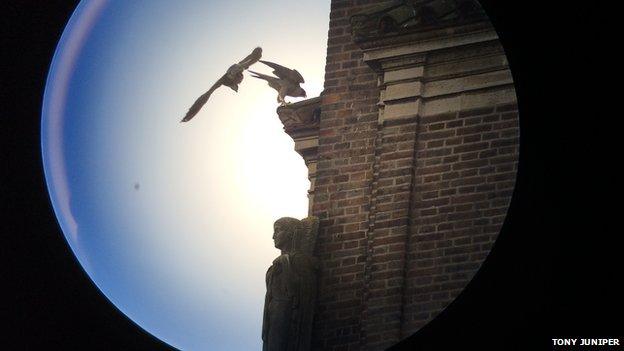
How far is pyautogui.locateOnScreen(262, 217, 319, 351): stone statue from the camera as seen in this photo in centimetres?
2422

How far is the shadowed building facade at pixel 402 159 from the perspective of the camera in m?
24.2

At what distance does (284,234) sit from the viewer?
24.4 meters

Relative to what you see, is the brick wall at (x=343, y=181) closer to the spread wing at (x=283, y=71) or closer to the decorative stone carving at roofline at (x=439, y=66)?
the decorative stone carving at roofline at (x=439, y=66)

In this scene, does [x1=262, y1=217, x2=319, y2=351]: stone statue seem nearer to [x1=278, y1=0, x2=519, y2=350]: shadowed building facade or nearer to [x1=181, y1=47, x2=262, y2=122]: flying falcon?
[x1=278, y1=0, x2=519, y2=350]: shadowed building facade

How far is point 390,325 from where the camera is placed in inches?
949

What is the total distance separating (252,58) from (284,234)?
139 cm

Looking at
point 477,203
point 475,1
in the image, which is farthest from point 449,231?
point 475,1

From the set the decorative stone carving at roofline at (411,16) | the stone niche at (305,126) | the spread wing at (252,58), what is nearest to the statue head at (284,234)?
the stone niche at (305,126)

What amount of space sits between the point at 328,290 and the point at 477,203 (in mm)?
1295

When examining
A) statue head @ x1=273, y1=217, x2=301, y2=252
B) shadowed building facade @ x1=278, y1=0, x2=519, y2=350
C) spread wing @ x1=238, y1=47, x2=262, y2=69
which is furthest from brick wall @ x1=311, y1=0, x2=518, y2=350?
spread wing @ x1=238, y1=47, x2=262, y2=69

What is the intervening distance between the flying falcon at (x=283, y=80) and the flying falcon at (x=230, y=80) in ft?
0.25

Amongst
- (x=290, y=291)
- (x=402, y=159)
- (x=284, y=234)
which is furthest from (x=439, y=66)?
(x=290, y=291)

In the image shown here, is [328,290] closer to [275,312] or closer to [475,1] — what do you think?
[275,312]

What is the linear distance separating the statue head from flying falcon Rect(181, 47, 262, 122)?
3.57 feet
